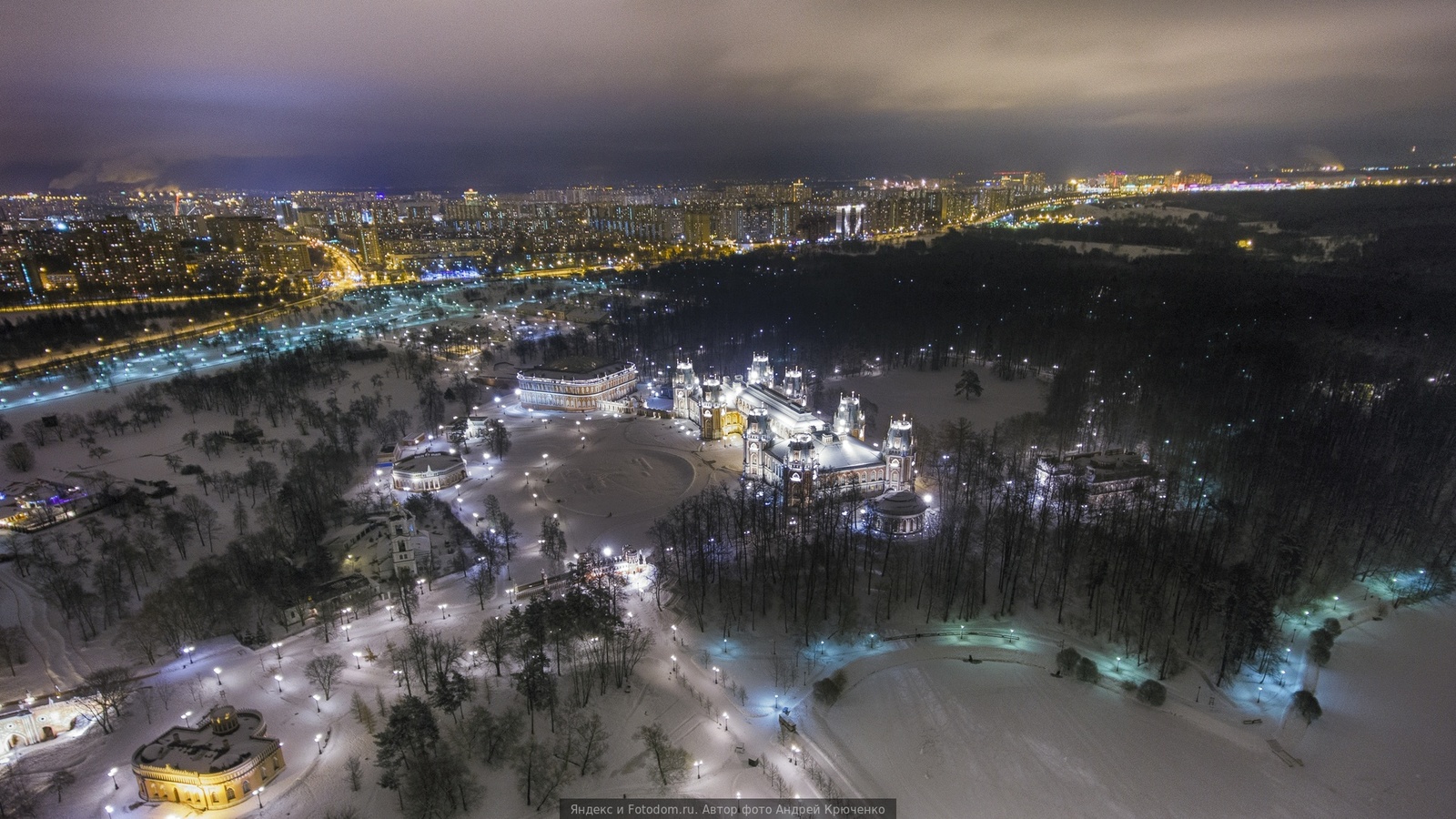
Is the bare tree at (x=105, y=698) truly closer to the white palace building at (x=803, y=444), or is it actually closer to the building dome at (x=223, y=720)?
the building dome at (x=223, y=720)

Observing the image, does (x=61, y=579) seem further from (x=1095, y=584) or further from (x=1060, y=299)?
(x=1060, y=299)

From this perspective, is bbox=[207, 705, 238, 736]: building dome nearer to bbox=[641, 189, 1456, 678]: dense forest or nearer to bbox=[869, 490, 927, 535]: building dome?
bbox=[641, 189, 1456, 678]: dense forest

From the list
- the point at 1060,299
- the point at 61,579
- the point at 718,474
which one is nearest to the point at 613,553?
the point at 718,474

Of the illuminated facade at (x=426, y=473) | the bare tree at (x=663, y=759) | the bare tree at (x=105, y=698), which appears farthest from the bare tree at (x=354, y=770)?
the illuminated facade at (x=426, y=473)

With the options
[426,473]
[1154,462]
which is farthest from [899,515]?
[426,473]

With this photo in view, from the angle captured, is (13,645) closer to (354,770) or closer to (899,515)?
(354,770)
